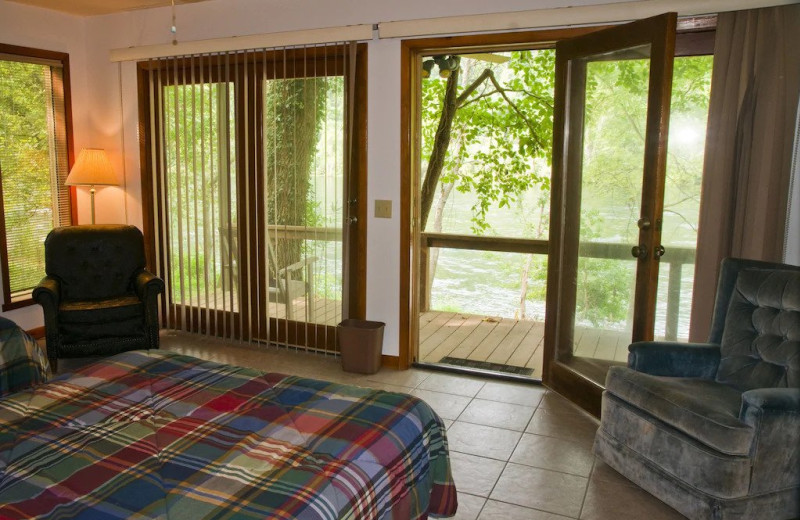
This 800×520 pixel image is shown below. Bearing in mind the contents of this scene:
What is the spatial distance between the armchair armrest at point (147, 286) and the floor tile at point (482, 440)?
218cm

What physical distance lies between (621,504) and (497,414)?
3.25ft

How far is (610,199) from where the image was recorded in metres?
3.39

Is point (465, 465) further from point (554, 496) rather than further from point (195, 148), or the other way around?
point (195, 148)

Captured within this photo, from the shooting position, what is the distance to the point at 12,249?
466 cm

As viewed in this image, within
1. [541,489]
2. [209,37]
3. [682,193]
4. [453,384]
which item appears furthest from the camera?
[209,37]

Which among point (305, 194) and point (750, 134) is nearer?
point (750, 134)

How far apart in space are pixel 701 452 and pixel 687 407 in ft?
0.55

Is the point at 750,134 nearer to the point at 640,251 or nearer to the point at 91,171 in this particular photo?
the point at 640,251

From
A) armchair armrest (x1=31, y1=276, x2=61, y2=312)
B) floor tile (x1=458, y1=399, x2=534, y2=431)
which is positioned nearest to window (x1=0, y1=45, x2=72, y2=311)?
armchair armrest (x1=31, y1=276, x2=61, y2=312)

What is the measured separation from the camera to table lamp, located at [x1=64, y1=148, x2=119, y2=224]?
4703mm

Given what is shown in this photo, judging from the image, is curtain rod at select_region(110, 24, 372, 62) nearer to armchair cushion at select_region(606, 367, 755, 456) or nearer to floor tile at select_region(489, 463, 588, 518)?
armchair cushion at select_region(606, 367, 755, 456)

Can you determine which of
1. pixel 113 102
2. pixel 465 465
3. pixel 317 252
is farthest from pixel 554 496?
pixel 113 102

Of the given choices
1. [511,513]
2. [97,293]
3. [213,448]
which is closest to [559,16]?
[511,513]

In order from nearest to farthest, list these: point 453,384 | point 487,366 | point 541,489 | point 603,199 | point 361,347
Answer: point 541,489
point 603,199
point 453,384
point 361,347
point 487,366
